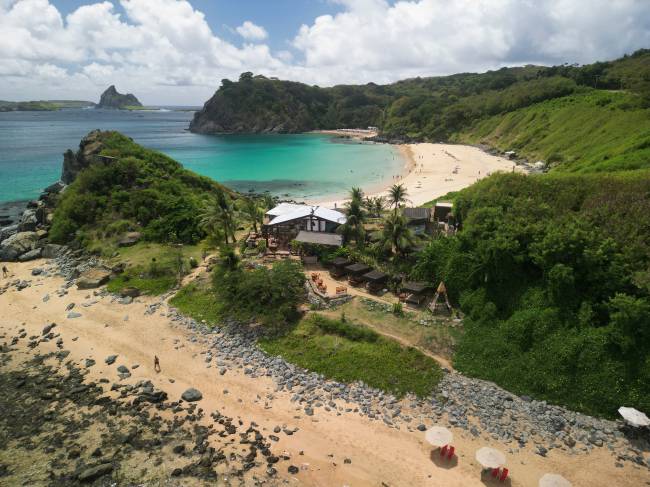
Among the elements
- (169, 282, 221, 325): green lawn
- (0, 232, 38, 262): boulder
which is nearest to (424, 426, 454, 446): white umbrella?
(169, 282, 221, 325): green lawn

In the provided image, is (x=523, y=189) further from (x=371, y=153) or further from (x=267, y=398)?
(x=371, y=153)

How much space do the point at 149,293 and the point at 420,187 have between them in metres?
54.8

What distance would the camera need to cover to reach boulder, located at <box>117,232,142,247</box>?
44.4m

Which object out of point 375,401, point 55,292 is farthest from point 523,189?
point 55,292

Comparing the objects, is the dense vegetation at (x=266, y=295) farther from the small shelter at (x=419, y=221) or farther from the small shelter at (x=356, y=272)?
the small shelter at (x=419, y=221)

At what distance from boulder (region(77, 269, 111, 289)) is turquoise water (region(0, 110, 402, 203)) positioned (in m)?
41.3

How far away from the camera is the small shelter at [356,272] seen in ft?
105

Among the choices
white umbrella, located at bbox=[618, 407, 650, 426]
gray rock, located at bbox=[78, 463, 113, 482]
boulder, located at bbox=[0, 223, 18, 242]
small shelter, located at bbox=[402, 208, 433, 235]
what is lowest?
gray rock, located at bbox=[78, 463, 113, 482]

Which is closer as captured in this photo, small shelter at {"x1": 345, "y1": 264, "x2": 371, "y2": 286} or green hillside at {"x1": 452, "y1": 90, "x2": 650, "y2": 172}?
small shelter at {"x1": 345, "y1": 264, "x2": 371, "y2": 286}

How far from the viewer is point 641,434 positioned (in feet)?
64.3

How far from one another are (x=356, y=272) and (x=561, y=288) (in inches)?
556

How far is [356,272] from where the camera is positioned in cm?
3206

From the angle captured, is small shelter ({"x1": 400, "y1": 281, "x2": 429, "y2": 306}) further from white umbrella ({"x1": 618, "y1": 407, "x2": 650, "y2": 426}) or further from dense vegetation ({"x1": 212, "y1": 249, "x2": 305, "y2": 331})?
white umbrella ({"x1": 618, "y1": 407, "x2": 650, "y2": 426})

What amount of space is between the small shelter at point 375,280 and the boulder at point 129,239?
27.7m
